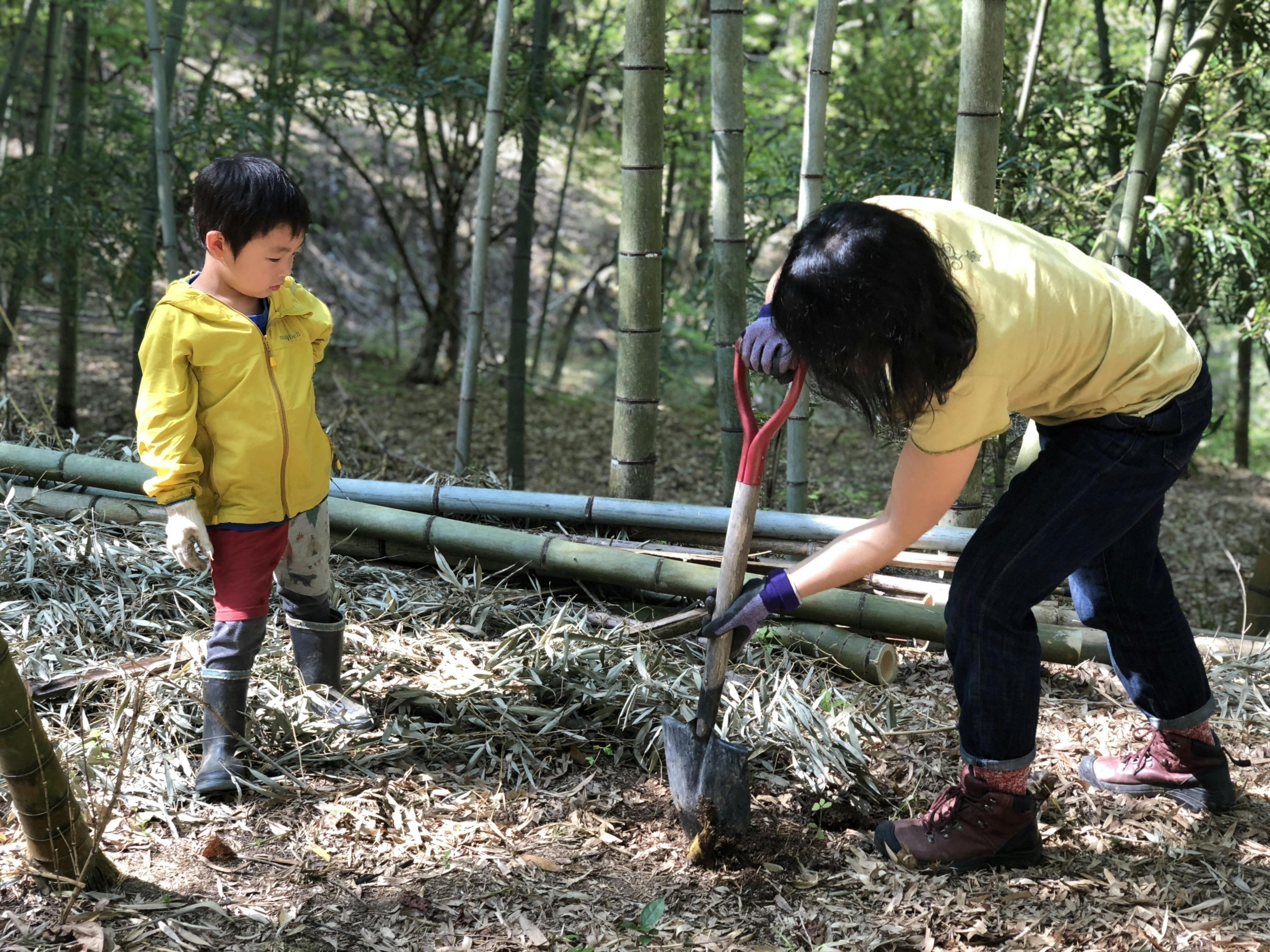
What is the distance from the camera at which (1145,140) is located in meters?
3.54

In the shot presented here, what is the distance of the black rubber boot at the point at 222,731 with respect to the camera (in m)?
2.20

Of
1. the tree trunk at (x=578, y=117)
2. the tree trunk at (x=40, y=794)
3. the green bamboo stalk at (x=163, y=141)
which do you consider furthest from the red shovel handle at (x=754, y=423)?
the tree trunk at (x=578, y=117)

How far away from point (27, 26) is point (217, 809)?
4.42 metres

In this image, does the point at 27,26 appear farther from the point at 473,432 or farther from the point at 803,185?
the point at 803,185

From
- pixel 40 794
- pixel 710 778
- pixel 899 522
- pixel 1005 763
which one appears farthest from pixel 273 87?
pixel 1005 763

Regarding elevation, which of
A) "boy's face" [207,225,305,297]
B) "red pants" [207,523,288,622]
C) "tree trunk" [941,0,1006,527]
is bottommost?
"red pants" [207,523,288,622]

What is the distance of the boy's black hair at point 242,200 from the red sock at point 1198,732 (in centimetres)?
218

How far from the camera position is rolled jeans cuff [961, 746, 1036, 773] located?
203 centimetres

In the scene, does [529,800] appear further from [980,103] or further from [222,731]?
[980,103]

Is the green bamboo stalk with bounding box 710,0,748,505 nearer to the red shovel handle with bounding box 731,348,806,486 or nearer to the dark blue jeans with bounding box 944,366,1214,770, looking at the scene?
the red shovel handle with bounding box 731,348,806,486

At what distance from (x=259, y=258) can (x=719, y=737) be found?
4.47 ft

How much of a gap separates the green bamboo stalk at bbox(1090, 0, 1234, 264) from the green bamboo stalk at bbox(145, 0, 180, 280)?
140 inches

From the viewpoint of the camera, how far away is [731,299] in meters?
3.24

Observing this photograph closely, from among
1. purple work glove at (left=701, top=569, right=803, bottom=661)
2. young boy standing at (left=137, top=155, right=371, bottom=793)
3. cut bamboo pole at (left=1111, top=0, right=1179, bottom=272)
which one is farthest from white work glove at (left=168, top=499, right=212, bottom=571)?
cut bamboo pole at (left=1111, top=0, right=1179, bottom=272)
